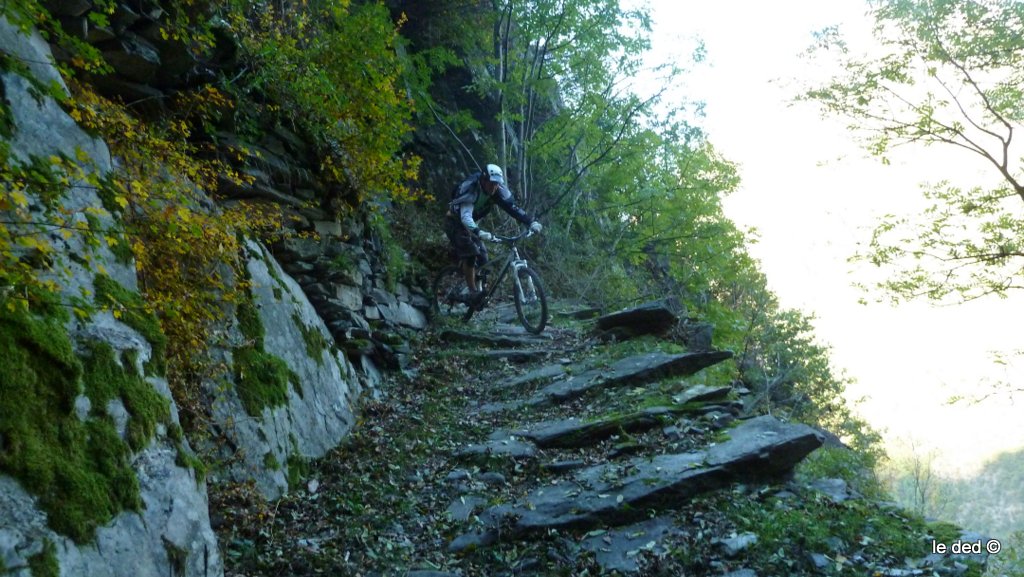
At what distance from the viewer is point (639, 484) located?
17.1 feet

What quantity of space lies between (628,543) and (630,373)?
132 inches

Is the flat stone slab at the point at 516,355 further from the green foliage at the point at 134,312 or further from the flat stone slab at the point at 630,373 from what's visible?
A: the green foliage at the point at 134,312

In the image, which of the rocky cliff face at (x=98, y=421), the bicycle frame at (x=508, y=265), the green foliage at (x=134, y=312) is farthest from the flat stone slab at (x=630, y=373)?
the green foliage at (x=134, y=312)

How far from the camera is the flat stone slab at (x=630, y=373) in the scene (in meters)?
7.70

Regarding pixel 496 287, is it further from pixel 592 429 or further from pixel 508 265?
pixel 592 429

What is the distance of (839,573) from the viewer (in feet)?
13.7

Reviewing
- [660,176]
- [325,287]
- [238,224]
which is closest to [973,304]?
[660,176]

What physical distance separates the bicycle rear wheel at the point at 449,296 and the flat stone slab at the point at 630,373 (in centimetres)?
335

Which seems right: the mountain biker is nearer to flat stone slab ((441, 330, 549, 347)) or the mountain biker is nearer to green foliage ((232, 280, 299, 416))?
flat stone slab ((441, 330, 549, 347))

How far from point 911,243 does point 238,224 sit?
12299 millimetres

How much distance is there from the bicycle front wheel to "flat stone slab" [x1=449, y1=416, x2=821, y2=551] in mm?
4110

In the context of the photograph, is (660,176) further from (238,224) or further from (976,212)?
(238,224)

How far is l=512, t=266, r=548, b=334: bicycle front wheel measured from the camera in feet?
31.6

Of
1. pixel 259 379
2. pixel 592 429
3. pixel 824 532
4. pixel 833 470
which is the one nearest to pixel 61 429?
pixel 259 379
